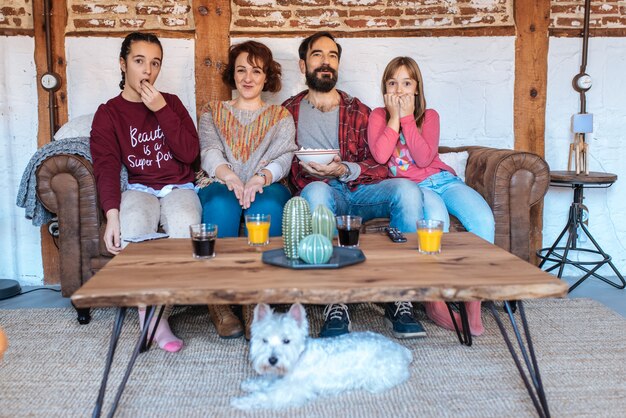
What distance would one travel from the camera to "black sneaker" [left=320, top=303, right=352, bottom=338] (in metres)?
2.17

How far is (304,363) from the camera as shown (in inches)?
66.4

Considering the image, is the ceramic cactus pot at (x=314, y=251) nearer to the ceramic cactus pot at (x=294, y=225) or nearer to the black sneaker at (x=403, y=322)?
the ceramic cactus pot at (x=294, y=225)

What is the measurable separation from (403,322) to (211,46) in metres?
1.95

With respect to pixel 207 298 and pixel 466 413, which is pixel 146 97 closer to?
pixel 207 298

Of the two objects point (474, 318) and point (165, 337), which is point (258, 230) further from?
point (474, 318)

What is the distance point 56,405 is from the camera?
1.70 meters

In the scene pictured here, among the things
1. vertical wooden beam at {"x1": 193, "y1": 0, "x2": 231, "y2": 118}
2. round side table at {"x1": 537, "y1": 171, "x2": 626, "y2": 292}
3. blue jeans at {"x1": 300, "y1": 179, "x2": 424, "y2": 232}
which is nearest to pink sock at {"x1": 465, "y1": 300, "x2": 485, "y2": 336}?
blue jeans at {"x1": 300, "y1": 179, "x2": 424, "y2": 232}

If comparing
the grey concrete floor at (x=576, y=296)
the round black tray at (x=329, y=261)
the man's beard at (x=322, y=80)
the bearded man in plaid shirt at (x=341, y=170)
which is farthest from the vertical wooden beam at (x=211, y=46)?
the round black tray at (x=329, y=261)

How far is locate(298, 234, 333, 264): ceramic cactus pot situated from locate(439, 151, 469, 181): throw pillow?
1548 mm

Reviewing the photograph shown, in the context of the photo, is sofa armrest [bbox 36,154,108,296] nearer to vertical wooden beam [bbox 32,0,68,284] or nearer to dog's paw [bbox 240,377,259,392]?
vertical wooden beam [bbox 32,0,68,284]

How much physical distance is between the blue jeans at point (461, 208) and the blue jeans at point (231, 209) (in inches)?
26.0

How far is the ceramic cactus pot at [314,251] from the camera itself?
1.55 m

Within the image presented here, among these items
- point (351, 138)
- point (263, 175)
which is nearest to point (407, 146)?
point (351, 138)

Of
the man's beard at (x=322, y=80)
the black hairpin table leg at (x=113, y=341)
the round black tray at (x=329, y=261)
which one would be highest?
the man's beard at (x=322, y=80)
